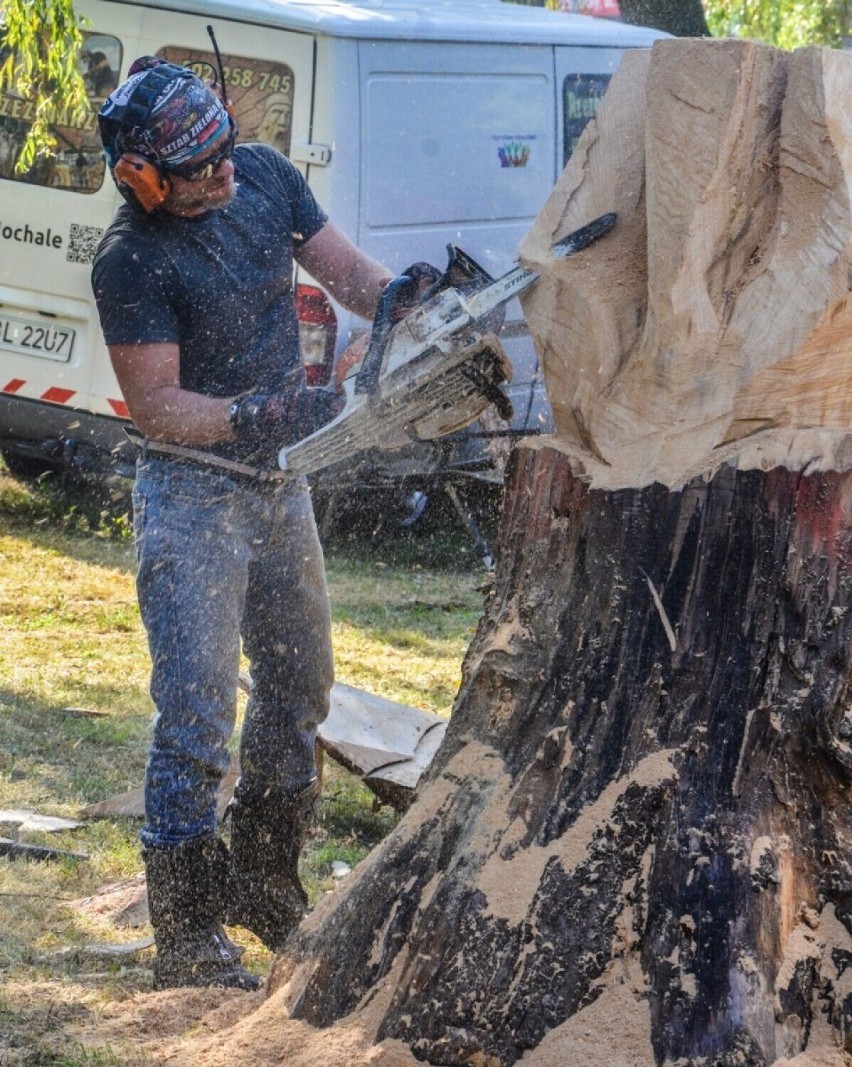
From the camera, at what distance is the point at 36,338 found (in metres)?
5.96

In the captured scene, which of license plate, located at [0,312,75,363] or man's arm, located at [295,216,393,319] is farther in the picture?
license plate, located at [0,312,75,363]

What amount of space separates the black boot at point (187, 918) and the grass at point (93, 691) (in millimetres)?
107

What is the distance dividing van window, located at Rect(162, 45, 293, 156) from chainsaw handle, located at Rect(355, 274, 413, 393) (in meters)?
2.88

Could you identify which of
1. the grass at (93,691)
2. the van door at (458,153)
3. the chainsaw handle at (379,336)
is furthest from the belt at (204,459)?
the van door at (458,153)

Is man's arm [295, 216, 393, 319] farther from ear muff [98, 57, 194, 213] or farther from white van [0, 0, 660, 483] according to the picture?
white van [0, 0, 660, 483]

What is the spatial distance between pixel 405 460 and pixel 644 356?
347 centimetres

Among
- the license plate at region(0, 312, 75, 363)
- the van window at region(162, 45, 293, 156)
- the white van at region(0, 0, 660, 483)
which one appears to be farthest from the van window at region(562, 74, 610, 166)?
the license plate at region(0, 312, 75, 363)

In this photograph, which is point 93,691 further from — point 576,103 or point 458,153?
Answer: point 576,103

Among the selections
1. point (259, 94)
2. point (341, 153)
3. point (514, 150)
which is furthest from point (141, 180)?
point (514, 150)

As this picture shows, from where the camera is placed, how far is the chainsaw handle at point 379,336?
8.59ft

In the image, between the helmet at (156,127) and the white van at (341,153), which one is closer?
the helmet at (156,127)

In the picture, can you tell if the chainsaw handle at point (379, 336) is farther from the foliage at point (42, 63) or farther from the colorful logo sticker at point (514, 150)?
the colorful logo sticker at point (514, 150)

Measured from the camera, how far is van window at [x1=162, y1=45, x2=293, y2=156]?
539 cm

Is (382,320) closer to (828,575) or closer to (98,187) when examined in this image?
(828,575)
